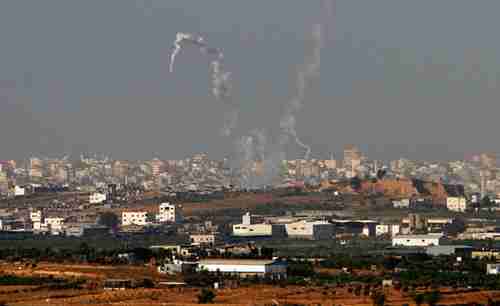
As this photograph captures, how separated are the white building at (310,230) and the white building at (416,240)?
9280mm

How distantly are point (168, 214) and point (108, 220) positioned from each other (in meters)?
4.43

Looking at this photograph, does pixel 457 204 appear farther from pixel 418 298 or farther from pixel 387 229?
pixel 418 298

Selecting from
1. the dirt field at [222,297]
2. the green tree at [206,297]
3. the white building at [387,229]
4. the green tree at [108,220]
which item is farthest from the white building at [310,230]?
the green tree at [206,297]

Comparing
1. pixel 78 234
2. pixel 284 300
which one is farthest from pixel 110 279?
pixel 78 234

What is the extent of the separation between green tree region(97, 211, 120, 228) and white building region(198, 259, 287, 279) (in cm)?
5454

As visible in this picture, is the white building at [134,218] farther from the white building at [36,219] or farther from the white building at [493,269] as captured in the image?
Answer: the white building at [493,269]

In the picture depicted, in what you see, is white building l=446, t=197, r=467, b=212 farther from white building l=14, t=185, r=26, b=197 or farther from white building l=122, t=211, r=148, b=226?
white building l=14, t=185, r=26, b=197

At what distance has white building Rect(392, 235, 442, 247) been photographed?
333 ft

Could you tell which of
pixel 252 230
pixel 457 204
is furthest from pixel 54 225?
pixel 457 204

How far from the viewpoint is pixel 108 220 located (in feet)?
419

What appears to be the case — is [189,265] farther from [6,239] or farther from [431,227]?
[431,227]

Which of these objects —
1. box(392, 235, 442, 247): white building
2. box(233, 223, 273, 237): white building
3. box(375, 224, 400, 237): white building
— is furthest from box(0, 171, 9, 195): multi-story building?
box(392, 235, 442, 247): white building

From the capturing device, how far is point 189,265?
235ft

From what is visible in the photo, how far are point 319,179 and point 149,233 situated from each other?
7162 centimetres
